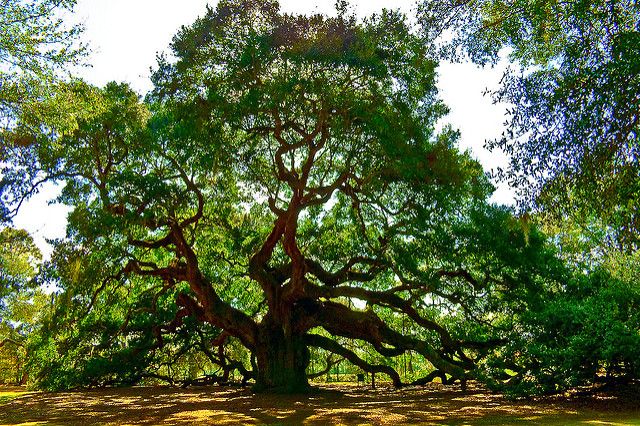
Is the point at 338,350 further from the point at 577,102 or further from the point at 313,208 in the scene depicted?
the point at 577,102

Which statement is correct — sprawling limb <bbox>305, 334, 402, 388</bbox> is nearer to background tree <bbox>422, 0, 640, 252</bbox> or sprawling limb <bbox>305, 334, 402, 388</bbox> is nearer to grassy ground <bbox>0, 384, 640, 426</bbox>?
grassy ground <bbox>0, 384, 640, 426</bbox>

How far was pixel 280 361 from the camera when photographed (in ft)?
38.4

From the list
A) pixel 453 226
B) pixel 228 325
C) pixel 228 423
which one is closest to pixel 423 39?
pixel 453 226

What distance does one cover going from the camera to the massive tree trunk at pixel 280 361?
37.9ft

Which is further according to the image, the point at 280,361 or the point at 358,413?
the point at 280,361

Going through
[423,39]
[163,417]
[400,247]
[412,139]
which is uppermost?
[423,39]

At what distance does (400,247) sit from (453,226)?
1.20 m

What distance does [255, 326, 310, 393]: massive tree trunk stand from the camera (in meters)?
11.6

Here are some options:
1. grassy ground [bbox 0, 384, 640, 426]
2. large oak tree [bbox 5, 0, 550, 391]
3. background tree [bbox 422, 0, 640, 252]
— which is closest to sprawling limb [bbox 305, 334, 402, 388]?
large oak tree [bbox 5, 0, 550, 391]

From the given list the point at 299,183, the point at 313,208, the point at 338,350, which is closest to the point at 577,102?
the point at 299,183

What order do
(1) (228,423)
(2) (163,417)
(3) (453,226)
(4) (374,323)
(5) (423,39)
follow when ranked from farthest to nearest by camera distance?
(4) (374,323), (3) (453,226), (5) (423,39), (2) (163,417), (1) (228,423)

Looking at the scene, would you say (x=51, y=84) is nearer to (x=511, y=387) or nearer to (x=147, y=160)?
(x=147, y=160)

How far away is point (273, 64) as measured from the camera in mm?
8242

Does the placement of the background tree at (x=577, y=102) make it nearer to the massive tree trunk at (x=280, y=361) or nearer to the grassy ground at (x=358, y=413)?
the grassy ground at (x=358, y=413)
